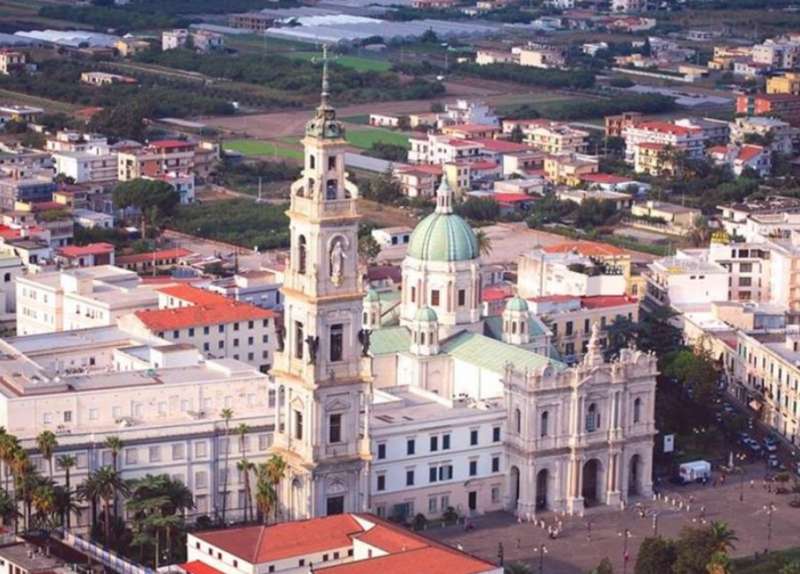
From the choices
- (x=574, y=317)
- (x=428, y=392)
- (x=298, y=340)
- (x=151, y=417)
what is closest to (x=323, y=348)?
(x=298, y=340)

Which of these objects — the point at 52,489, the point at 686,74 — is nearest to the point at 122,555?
the point at 52,489

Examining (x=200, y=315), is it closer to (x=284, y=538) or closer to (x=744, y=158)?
(x=284, y=538)

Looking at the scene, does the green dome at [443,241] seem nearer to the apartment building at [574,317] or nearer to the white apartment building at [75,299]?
the apartment building at [574,317]

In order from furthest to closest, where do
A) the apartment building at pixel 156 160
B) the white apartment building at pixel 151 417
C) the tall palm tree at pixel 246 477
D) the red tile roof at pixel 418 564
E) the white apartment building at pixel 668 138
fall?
the white apartment building at pixel 668 138 → the apartment building at pixel 156 160 → the tall palm tree at pixel 246 477 → the white apartment building at pixel 151 417 → the red tile roof at pixel 418 564

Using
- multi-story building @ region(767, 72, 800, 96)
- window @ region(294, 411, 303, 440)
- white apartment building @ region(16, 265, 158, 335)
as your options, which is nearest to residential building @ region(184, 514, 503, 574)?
window @ region(294, 411, 303, 440)

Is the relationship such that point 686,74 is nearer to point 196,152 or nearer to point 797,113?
point 797,113

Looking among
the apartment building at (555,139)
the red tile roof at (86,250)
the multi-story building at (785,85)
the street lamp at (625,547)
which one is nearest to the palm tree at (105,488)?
the street lamp at (625,547)

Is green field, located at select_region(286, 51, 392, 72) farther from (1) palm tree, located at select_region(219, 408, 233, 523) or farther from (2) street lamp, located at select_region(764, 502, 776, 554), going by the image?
(1) palm tree, located at select_region(219, 408, 233, 523)
